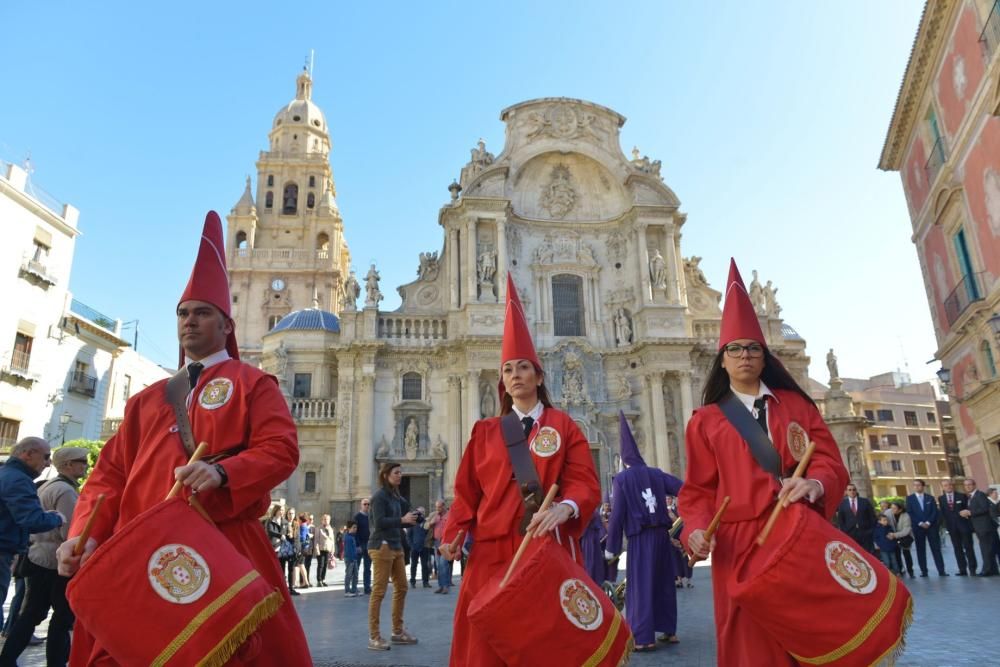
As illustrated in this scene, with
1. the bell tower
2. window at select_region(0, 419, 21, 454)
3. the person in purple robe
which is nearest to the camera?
→ the person in purple robe

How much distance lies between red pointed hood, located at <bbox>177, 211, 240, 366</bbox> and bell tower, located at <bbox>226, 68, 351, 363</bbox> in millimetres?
39767

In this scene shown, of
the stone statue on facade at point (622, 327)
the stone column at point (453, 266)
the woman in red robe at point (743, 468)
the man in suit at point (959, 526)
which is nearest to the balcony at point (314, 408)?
the stone column at point (453, 266)

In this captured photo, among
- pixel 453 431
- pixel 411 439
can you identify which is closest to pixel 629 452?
pixel 453 431

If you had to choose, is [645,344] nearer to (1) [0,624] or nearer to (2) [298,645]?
(1) [0,624]

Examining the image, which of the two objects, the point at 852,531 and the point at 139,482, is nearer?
the point at 139,482

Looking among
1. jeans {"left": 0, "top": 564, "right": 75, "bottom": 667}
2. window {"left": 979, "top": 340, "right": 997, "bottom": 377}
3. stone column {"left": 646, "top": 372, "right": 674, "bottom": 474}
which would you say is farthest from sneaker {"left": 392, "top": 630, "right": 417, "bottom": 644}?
stone column {"left": 646, "top": 372, "right": 674, "bottom": 474}

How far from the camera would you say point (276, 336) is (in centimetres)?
2972

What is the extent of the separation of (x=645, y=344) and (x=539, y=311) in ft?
15.4

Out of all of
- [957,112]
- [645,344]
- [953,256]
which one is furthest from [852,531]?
[645,344]

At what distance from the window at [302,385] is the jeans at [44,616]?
23.1 meters

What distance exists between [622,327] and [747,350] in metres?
25.3

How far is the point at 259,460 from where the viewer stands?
297cm

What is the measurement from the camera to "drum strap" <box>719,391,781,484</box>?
11.2 ft

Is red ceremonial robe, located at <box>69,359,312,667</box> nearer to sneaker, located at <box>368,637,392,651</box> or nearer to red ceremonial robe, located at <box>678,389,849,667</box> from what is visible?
red ceremonial robe, located at <box>678,389,849,667</box>
